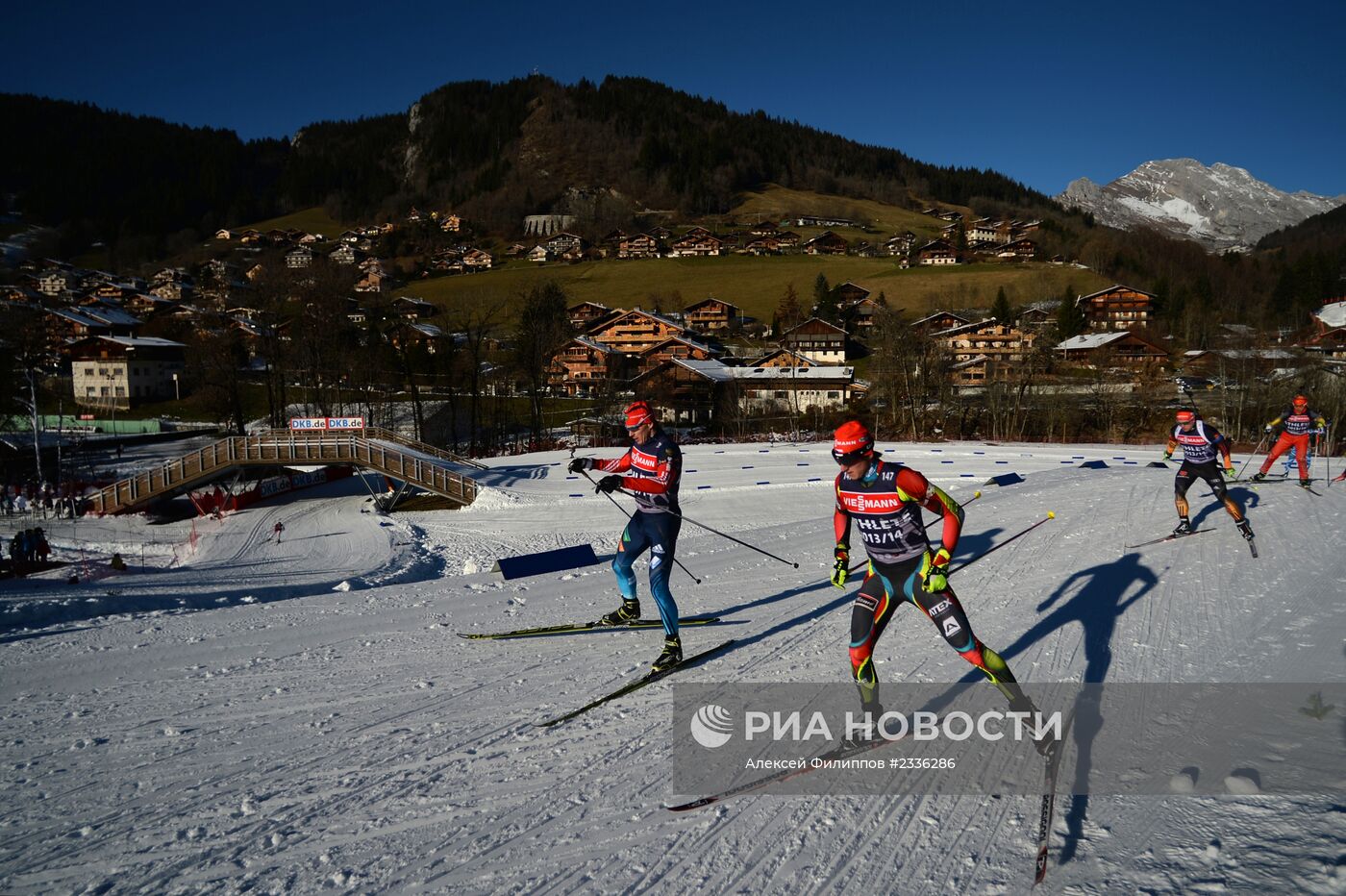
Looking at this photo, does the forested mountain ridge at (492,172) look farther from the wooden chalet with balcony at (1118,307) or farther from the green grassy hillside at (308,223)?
the wooden chalet with balcony at (1118,307)

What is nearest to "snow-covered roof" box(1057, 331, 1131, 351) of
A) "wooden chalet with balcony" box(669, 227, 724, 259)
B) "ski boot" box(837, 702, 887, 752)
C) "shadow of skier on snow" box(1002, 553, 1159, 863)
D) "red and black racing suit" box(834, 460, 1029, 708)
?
"shadow of skier on snow" box(1002, 553, 1159, 863)

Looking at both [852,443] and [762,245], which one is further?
[762,245]

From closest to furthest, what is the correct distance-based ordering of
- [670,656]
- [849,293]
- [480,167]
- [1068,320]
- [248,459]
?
[670,656] → [248,459] → [1068,320] → [849,293] → [480,167]

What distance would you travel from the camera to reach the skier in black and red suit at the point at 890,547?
4.34 meters

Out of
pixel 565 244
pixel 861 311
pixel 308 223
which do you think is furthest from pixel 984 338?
pixel 308 223

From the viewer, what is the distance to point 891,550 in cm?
457

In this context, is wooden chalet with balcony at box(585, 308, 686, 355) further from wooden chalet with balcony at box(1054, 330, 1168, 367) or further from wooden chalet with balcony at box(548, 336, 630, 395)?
wooden chalet with balcony at box(1054, 330, 1168, 367)

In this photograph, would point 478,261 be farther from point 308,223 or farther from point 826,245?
point 308,223

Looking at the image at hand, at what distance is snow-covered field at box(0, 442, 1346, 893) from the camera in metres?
3.44

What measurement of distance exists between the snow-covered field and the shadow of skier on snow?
0.04 meters

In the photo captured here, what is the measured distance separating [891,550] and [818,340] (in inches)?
2571

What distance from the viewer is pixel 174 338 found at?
7206cm

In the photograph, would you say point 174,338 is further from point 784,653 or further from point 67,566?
point 784,653

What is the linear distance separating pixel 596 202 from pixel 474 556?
14879cm
